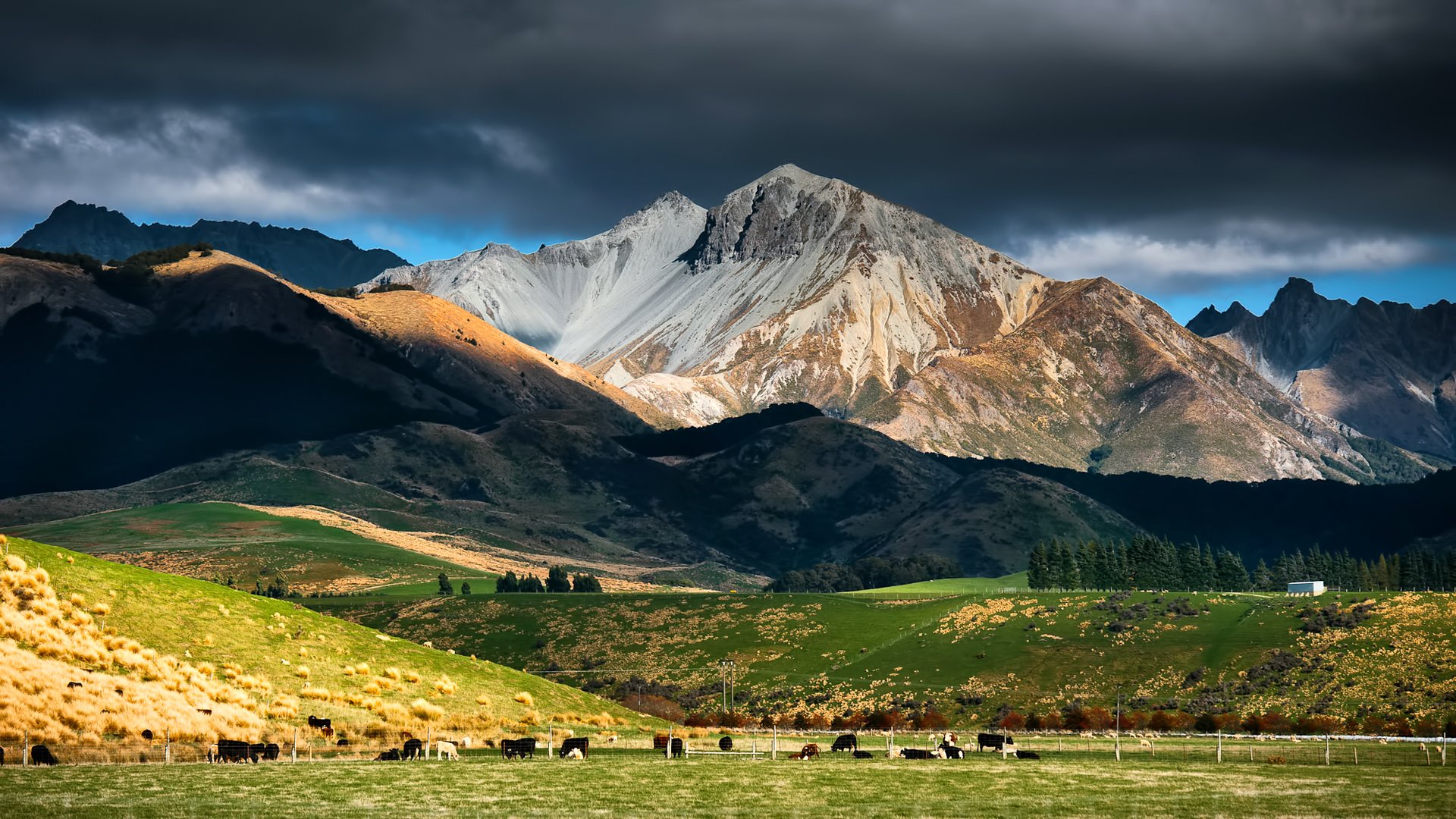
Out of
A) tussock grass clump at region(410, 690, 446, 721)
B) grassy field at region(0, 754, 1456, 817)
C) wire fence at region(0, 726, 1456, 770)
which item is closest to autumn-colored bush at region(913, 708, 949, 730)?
wire fence at region(0, 726, 1456, 770)

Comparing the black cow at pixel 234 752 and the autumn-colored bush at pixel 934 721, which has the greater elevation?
the black cow at pixel 234 752

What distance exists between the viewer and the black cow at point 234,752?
6656cm

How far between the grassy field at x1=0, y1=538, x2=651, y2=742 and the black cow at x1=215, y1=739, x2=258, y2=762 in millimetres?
6310

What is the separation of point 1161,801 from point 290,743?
41.8 m

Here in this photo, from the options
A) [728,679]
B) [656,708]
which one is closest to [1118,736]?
[656,708]

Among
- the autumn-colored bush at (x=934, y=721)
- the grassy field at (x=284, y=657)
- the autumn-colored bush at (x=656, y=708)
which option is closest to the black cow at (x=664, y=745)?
the grassy field at (x=284, y=657)

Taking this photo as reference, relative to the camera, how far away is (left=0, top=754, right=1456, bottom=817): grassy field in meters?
52.2

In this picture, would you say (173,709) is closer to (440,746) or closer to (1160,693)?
(440,746)

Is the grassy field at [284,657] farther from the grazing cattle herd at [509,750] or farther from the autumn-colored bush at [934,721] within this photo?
the autumn-colored bush at [934,721]

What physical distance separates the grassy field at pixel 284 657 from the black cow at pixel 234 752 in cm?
631

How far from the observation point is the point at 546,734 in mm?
85312

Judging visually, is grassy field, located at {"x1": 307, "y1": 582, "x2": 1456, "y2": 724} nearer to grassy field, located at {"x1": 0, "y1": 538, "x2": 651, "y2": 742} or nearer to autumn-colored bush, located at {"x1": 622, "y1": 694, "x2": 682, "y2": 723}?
autumn-colored bush, located at {"x1": 622, "y1": 694, "x2": 682, "y2": 723}

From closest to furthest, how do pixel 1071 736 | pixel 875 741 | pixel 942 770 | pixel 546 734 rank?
pixel 942 770
pixel 546 734
pixel 875 741
pixel 1071 736

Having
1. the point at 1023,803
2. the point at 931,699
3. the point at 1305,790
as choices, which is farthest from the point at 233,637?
the point at 931,699
